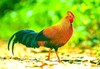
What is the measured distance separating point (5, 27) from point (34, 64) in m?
1.74

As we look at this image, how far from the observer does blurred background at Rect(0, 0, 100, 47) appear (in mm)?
4844

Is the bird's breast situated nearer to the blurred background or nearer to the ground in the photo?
the ground

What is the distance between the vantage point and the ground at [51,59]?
13.1 feet

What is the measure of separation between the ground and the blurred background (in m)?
0.21

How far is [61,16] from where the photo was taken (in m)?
4.98

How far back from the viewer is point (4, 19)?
578 centimetres

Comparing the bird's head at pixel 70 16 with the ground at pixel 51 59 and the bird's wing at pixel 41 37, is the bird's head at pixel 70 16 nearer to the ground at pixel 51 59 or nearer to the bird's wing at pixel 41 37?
the bird's wing at pixel 41 37

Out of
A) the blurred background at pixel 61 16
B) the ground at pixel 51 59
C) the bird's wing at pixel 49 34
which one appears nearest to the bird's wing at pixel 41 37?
the bird's wing at pixel 49 34

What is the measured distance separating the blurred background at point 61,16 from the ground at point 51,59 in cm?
21

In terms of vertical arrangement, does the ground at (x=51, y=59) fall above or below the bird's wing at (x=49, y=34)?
below

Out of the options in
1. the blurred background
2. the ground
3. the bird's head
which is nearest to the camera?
the bird's head

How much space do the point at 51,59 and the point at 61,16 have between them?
3.11 feet

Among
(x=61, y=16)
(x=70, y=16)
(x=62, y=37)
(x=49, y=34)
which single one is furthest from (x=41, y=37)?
(x=61, y=16)

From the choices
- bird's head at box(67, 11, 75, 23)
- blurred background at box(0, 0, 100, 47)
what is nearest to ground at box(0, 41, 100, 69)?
blurred background at box(0, 0, 100, 47)
